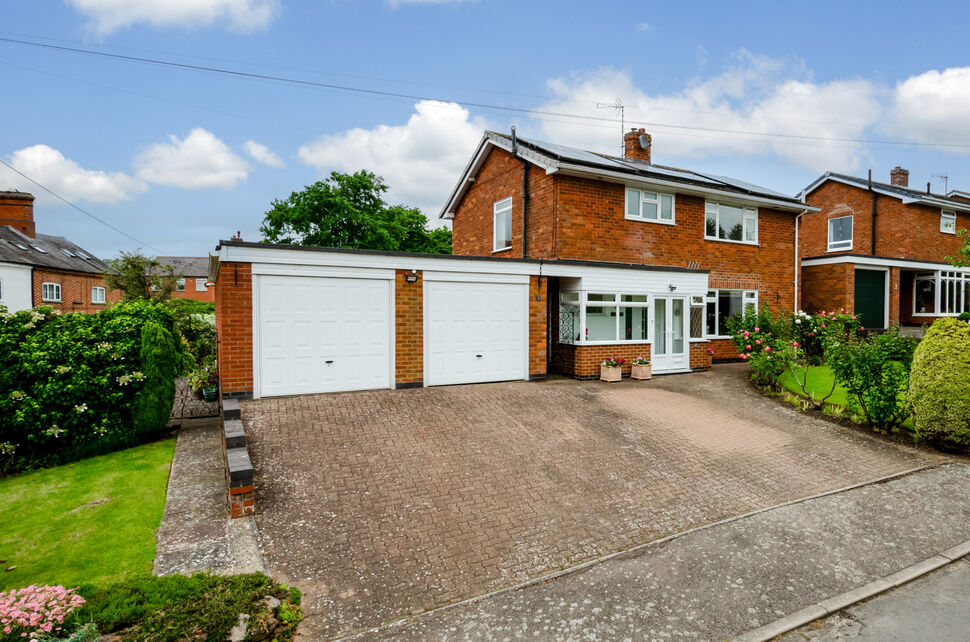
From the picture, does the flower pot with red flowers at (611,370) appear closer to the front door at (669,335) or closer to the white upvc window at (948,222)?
the front door at (669,335)

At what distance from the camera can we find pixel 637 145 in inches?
739

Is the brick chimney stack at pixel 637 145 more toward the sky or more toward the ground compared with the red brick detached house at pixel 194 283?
more toward the sky

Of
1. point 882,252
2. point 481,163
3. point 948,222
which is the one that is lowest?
point 882,252

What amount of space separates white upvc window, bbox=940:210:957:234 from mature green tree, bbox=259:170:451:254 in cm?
3094

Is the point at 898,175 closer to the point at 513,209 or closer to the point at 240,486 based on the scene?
the point at 513,209

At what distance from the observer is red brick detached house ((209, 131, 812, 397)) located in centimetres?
881

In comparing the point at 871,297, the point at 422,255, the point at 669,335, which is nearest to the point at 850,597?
the point at 422,255

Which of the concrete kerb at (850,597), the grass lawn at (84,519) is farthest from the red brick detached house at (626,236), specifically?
the grass lawn at (84,519)

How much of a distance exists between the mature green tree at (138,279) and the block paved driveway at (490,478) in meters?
15.9

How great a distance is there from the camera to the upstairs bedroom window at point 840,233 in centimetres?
2325

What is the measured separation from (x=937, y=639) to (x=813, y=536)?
1.47 meters

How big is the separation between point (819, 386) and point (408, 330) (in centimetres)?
961

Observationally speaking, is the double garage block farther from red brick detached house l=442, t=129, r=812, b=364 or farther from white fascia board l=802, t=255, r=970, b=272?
white fascia board l=802, t=255, r=970, b=272

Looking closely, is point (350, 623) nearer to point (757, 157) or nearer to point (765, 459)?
point (765, 459)
